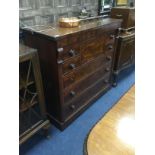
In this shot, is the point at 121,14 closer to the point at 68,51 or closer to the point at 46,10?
the point at 46,10

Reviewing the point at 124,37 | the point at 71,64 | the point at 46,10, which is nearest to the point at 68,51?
the point at 71,64

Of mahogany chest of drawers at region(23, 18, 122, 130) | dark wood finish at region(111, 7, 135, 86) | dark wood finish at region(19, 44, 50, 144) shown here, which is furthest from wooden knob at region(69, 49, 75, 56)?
dark wood finish at region(111, 7, 135, 86)

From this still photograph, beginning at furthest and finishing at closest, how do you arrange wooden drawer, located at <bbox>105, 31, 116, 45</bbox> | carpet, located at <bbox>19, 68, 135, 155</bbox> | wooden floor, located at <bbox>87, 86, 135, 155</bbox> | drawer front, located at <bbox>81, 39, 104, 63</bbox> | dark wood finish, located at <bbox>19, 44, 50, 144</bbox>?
wooden drawer, located at <bbox>105, 31, 116, 45</bbox> → drawer front, located at <bbox>81, 39, 104, 63</bbox> → carpet, located at <bbox>19, 68, 135, 155</bbox> → dark wood finish, located at <bbox>19, 44, 50, 144</bbox> → wooden floor, located at <bbox>87, 86, 135, 155</bbox>

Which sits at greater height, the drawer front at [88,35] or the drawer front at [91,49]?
the drawer front at [88,35]

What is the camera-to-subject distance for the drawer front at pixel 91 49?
5.57 feet

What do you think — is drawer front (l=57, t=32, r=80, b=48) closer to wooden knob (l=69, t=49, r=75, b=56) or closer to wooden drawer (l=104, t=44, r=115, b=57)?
wooden knob (l=69, t=49, r=75, b=56)

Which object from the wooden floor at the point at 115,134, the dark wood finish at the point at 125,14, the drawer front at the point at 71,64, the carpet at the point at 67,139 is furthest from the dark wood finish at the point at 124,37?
the wooden floor at the point at 115,134

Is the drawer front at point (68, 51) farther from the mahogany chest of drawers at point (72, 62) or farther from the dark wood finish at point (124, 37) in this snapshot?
the dark wood finish at point (124, 37)

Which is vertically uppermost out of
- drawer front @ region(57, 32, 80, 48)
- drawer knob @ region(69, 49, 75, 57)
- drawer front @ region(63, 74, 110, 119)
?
drawer front @ region(57, 32, 80, 48)

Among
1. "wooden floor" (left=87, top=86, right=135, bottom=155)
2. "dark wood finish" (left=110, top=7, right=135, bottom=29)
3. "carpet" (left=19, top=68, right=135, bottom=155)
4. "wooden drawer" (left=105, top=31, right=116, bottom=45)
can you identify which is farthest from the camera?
"dark wood finish" (left=110, top=7, right=135, bottom=29)

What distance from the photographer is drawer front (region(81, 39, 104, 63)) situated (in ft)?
5.57

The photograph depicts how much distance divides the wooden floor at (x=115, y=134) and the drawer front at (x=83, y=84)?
766 millimetres
